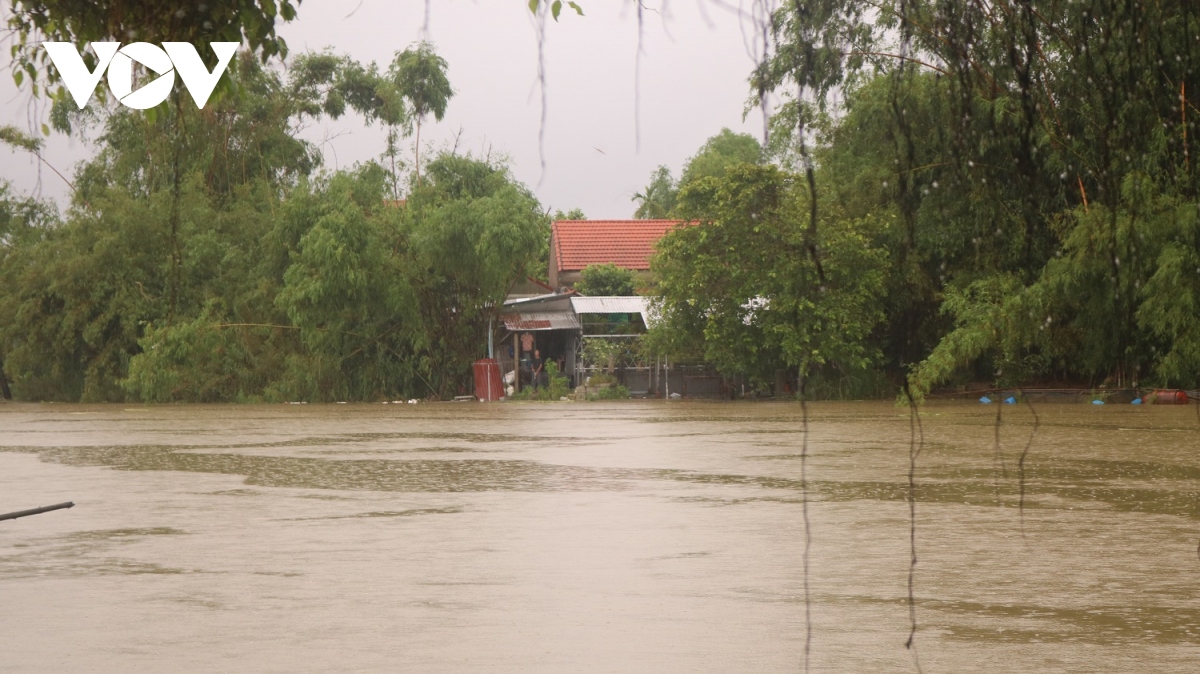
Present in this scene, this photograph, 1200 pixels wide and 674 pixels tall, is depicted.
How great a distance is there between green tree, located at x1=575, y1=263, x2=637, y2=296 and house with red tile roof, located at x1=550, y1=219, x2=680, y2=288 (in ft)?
8.12

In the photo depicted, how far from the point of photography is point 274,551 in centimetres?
805

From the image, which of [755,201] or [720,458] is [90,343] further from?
[720,458]

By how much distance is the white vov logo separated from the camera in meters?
2.70

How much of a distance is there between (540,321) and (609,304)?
1.63 meters

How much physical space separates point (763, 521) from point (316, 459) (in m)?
7.13

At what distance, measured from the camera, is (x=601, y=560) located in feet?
24.9

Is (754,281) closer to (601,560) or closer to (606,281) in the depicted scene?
(606,281)

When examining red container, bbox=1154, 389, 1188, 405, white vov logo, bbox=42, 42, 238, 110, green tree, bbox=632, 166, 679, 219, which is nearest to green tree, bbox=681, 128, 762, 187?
green tree, bbox=632, 166, 679, 219

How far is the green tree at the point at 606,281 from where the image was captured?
38.4 metres

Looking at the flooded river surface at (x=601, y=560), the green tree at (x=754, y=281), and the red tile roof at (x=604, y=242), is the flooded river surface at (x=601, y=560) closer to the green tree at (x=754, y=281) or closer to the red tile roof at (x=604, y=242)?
the green tree at (x=754, y=281)

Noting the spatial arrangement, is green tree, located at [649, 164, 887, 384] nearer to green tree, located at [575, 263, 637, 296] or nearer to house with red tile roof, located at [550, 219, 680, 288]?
green tree, located at [575, 263, 637, 296]

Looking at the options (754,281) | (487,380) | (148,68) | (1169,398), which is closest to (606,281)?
(487,380)

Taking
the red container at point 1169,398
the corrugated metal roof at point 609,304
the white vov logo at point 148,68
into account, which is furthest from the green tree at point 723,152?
the white vov logo at point 148,68

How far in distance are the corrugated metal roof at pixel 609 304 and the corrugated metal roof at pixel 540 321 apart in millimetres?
311
